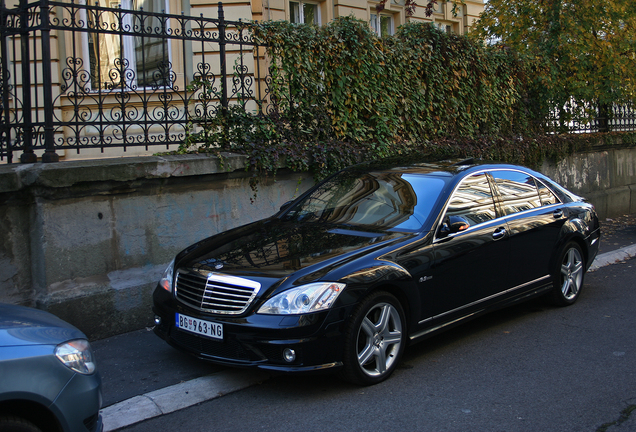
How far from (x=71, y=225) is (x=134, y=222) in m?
0.61

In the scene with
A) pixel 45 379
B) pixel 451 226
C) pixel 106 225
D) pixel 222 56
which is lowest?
pixel 45 379

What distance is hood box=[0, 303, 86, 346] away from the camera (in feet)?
8.99

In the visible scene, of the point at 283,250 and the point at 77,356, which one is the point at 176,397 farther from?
the point at 77,356

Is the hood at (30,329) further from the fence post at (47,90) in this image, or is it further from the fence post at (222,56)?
the fence post at (222,56)

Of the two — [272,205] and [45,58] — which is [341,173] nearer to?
[272,205]

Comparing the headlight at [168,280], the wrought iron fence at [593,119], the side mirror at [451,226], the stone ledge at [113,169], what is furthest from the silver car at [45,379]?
the wrought iron fence at [593,119]

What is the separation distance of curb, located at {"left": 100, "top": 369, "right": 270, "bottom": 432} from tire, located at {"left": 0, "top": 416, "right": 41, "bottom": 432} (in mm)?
1188

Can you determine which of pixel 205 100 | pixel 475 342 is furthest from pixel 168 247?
pixel 475 342

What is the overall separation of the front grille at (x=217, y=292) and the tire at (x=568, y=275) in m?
3.46

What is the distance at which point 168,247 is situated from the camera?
20.3 feet

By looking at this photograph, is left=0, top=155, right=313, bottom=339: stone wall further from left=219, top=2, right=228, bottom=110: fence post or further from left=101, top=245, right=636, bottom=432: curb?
left=101, top=245, right=636, bottom=432: curb

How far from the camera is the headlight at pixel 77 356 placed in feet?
9.34

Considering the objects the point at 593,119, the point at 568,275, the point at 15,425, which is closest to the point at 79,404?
the point at 15,425

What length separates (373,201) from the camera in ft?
17.3
